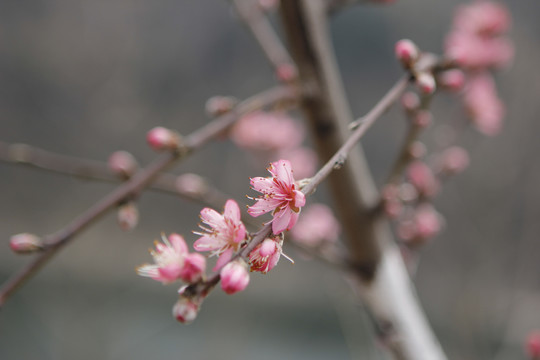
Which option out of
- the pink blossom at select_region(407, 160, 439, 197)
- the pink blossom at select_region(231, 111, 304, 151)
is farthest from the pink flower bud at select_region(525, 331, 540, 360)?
the pink blossom at select_region(231, 111, 304, 151)

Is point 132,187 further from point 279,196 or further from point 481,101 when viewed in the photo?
point 481,101

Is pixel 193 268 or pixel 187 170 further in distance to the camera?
pixel 187 170

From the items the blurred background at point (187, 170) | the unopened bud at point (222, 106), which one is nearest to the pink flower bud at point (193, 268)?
the unopened bud at point (222, 106)

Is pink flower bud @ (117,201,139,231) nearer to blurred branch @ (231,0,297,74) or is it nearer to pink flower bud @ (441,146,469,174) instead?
blurred branch @ (231,0,297,74)

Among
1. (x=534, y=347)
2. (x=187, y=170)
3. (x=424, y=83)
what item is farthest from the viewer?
(x=187, y=170)

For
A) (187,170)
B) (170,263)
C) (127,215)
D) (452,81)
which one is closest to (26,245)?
(127,215)

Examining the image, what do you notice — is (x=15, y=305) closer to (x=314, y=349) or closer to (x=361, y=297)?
(x=314, y=349)
